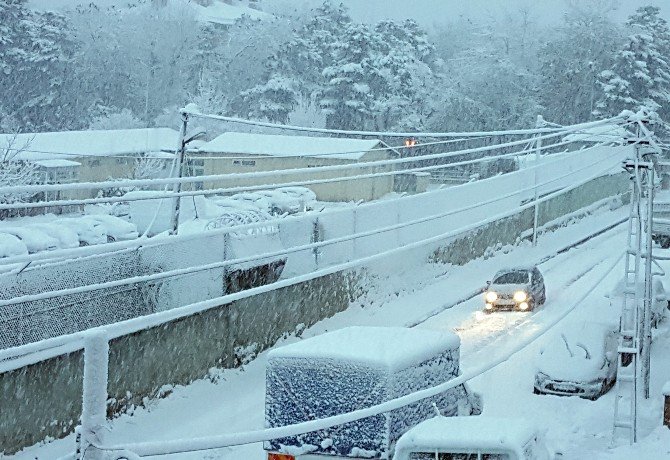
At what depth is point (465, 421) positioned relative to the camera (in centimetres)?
1017

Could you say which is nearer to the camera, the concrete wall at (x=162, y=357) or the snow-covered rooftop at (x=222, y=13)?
the concrete wall at (x=162, y=357)

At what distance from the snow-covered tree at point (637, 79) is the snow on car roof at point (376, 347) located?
4633cm

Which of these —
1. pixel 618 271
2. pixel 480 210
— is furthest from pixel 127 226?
pixel 618 271

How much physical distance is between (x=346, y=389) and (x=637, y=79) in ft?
166

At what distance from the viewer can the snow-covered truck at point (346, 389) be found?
1081 centimetres

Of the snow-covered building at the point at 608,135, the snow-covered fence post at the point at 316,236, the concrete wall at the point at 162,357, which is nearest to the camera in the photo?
the concrete wall at the point at 162,357

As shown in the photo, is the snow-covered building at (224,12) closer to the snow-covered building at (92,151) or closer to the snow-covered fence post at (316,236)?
the snow-covered building at (92,151)

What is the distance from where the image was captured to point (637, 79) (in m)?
57.1

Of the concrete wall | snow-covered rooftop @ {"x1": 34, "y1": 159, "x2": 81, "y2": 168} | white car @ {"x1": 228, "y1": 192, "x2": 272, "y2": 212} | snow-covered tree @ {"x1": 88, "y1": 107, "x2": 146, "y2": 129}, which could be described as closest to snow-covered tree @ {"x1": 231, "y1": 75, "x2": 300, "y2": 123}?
snow-covered tree @ {"x1": 88, "y1": 107, "x2": 146, "y2": 129}

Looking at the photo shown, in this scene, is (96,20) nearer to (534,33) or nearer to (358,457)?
(534,33)

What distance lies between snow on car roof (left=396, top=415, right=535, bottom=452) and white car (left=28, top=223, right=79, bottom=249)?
16.8 metres

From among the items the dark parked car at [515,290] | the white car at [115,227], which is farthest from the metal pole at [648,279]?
the white car at [115,227]

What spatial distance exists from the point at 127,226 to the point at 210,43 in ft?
174

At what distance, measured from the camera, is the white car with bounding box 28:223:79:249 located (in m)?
24.8
